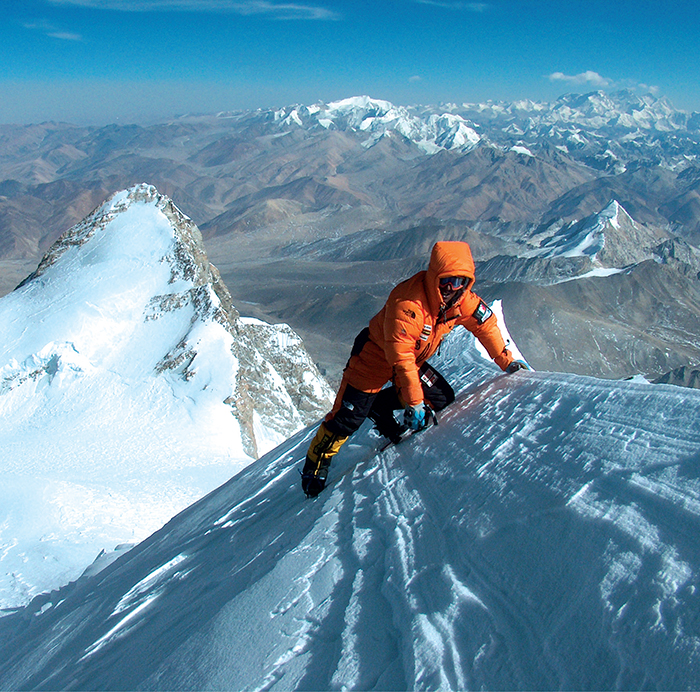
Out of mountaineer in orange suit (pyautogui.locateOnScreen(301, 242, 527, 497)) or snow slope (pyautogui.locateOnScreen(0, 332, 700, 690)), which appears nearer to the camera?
snow slope (pyautogui.locateOnScreen(0, 332, 700, 690))

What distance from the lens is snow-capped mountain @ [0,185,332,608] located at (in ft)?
32.2

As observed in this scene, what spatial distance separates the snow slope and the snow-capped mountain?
461cm

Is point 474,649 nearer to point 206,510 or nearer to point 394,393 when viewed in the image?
point 394,393

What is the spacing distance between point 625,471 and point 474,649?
1.44m

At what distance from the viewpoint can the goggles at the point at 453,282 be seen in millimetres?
4344

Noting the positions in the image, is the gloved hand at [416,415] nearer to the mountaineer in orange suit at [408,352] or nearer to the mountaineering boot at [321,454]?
the mountaineer in orange suit at [408,352]

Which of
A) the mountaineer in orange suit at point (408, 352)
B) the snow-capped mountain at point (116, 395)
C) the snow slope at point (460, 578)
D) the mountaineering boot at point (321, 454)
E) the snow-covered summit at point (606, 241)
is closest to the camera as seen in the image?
the snow slope at point (460, 578)

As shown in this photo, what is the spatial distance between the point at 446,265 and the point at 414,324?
60 cm

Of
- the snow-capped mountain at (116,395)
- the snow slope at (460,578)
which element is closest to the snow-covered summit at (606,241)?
the snow-capped mountain at (116,395)

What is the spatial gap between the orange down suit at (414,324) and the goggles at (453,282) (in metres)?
0.05

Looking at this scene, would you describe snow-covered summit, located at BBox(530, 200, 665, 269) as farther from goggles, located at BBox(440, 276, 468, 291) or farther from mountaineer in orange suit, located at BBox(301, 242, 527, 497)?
goggles, located at BBox(440, 276, 468, 291)

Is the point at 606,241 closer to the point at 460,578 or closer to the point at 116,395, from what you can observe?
the point at 116,395

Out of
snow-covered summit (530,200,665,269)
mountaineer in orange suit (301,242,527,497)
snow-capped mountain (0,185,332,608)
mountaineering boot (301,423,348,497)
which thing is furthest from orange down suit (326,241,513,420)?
snow-covered summit (530,200,665,269)

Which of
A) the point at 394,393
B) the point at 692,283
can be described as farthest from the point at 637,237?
the point at 394,393
